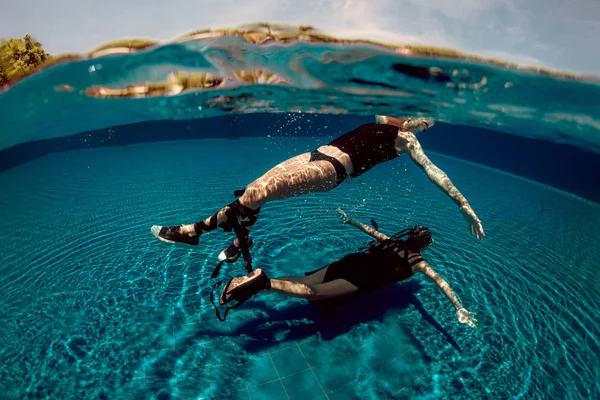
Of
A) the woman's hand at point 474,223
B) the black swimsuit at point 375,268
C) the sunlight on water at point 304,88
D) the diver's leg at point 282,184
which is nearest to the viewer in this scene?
the woman's hand at point 474,223

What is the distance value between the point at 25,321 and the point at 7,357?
770mm

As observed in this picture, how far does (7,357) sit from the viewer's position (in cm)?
467

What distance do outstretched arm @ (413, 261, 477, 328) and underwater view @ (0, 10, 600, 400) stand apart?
31 millimetres

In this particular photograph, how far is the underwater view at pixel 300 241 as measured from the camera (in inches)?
176

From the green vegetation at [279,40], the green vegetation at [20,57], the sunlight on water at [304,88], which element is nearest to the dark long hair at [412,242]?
the green vegetation at [279,40]

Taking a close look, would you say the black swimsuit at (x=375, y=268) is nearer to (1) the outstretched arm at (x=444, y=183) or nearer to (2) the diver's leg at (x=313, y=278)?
(2) the diver's leg at (x=313, y=278)

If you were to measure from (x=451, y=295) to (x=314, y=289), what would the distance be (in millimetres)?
2203

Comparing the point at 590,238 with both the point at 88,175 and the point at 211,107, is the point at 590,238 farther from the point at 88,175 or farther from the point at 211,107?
the point at 88,175

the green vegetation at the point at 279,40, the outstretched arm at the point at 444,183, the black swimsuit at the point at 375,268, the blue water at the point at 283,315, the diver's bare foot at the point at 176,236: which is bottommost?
the blue water at the point at 283,315

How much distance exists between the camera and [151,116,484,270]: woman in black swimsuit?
405 centimetres

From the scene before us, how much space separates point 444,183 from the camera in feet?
13.8

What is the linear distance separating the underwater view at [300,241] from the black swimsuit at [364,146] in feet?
0.10

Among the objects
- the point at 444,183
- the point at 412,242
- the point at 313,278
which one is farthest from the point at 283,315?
the point at 444,183

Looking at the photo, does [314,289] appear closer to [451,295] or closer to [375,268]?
[375,268]
